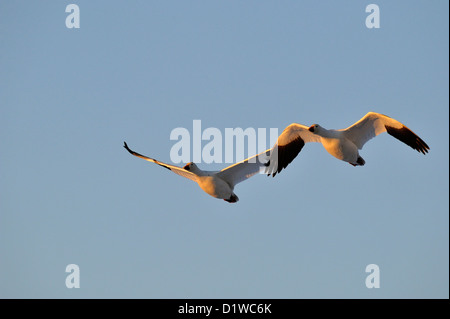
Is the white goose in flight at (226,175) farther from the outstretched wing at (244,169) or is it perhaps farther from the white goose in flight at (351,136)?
the white goose in flight at (351,136)

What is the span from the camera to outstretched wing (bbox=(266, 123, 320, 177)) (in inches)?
736

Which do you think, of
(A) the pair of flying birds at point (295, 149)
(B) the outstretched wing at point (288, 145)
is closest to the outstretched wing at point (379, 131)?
(A) the pair of flying birds at point (295, 149)

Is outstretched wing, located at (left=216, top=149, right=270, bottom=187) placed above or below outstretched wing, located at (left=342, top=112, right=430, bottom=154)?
below

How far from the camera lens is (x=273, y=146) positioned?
18969 millimetres

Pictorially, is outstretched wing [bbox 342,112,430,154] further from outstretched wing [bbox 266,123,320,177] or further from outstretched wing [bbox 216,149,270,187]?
outstretched wing [bbox 216,149,270,187]

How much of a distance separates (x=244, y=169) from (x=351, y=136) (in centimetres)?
322

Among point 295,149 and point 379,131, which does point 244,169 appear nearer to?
point 295,149

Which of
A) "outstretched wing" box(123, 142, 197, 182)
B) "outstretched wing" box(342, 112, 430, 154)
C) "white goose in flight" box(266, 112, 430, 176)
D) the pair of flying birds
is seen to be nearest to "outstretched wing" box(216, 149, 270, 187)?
the pair of flying birds

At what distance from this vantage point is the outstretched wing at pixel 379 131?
1756 centimetres

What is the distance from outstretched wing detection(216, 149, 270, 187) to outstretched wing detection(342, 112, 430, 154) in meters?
2.53

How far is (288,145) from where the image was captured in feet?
62.4

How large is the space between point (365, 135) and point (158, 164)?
614 cm

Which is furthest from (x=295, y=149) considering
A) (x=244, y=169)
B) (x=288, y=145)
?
(x=244, y=169)
